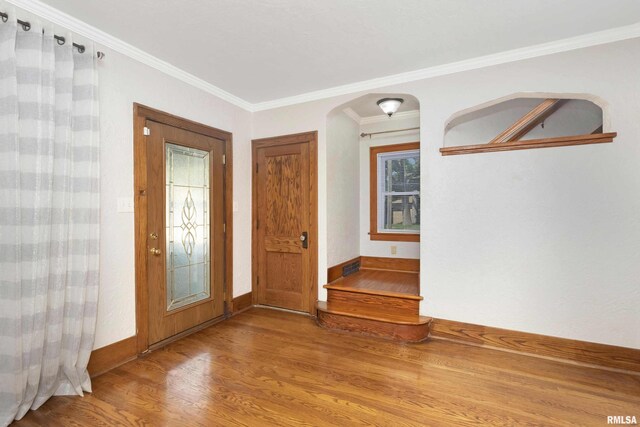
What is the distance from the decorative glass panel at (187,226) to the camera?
120 inches

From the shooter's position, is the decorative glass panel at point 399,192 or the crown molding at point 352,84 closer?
the crown molding at point 352,84

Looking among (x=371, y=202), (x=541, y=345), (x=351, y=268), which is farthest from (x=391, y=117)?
(x=541, y=345)

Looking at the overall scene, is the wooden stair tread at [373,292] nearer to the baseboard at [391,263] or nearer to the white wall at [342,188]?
the white wall at [342,188]

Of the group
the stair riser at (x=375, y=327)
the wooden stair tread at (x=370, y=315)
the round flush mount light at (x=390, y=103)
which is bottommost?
the stair riser at (x=375, y=327)

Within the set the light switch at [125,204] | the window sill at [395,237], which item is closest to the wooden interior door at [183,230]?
the light switch at [125,204]

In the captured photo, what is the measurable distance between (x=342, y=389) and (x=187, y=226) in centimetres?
216

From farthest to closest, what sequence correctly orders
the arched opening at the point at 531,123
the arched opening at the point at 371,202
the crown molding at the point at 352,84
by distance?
the arched opening at the point at 371,202
the arched opening at the point at 531,123
the crown molding at the point at 352,84

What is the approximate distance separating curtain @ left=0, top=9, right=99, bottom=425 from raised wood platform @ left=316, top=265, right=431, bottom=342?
2.20 m

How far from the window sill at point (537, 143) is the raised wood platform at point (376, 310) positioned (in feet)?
A: 4.98

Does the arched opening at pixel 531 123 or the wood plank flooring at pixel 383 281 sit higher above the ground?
the arched opening at pixel 531 123

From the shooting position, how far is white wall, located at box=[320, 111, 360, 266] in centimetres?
385

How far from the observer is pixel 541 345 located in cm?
270

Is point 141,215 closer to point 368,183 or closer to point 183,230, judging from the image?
point 183,230

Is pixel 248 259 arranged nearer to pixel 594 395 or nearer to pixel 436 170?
pixel 436 170
